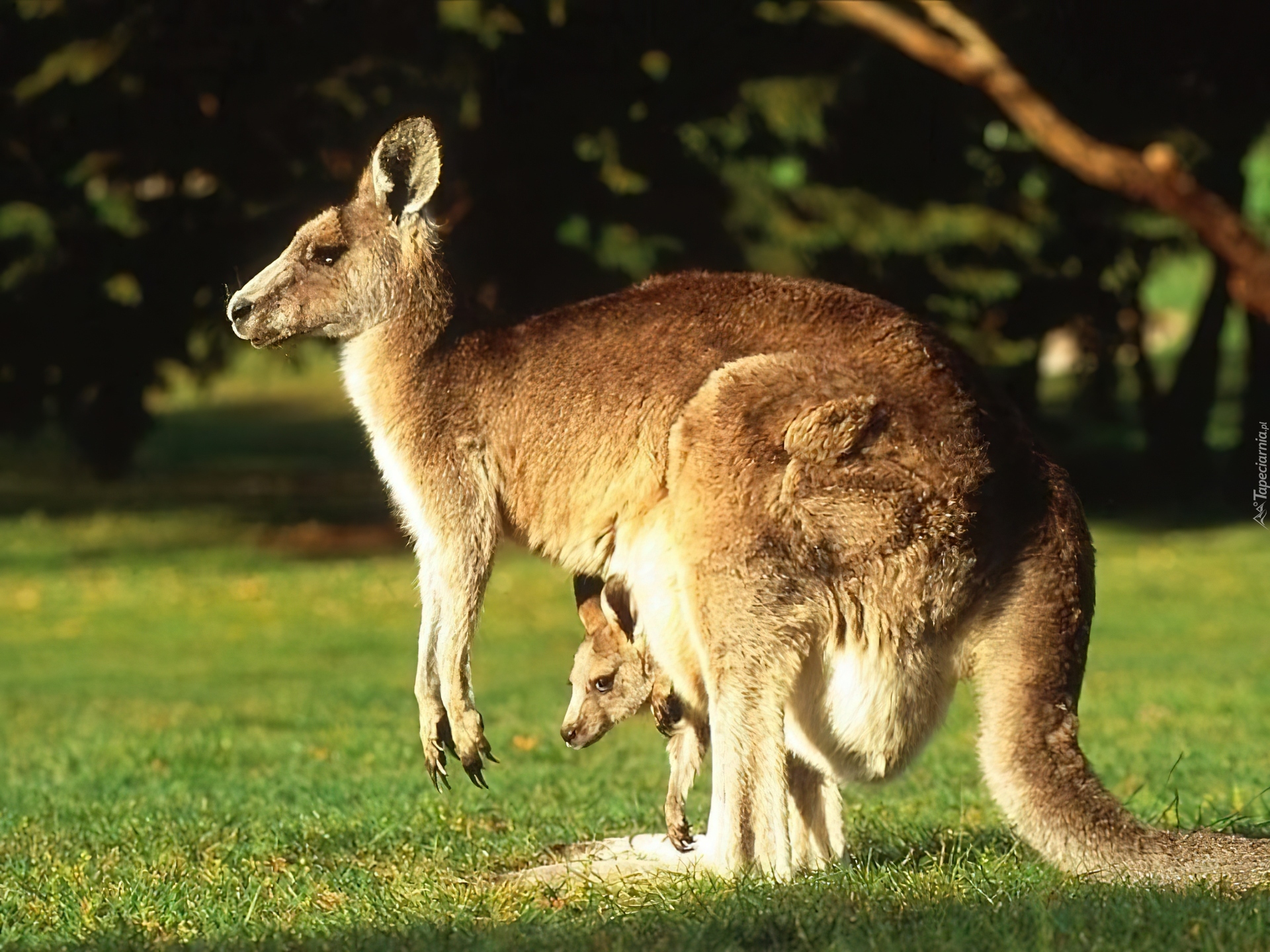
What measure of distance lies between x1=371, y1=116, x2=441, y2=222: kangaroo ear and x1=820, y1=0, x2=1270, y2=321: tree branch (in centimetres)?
168

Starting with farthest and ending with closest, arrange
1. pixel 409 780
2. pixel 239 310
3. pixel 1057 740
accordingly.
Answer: pixel 409 780 → pixel 239 310 → pixel 1057 740

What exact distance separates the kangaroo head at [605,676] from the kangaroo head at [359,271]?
110 cm

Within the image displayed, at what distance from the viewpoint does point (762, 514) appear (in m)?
4.60

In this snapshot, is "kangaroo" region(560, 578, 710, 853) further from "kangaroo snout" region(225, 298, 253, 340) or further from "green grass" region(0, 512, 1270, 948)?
"kangaroo snout" region(225, 298, 253, 340)

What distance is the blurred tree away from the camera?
14617mm

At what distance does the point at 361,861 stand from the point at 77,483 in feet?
61.2

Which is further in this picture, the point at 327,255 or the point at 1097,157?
the point at 327,255

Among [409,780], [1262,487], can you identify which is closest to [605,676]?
[409,780]

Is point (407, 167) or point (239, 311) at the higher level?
point (407, 167)

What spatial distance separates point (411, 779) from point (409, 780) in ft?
0.11

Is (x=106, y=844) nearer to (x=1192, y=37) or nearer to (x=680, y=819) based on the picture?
(x=680, y=819)

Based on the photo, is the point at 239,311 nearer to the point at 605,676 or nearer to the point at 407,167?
the point at 407,167

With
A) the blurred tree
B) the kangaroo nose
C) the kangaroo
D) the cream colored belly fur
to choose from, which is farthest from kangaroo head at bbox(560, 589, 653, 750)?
the blurred tree

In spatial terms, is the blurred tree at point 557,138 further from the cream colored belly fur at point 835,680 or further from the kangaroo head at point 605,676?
the cream colored belly fur at point 835,680
